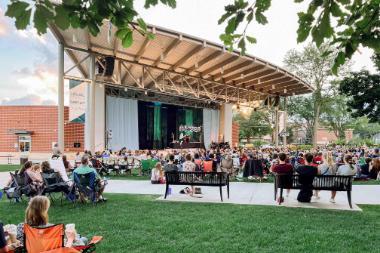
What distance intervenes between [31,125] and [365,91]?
2610 cm

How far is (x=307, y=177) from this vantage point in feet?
26.6

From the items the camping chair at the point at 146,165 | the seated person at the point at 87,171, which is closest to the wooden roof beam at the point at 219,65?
the camping chair at the point at 146,165

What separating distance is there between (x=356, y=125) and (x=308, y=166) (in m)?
65.7

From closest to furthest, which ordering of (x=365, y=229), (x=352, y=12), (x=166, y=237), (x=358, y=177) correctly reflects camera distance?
(x=352, y=12), (x=166, y=237), (x=365, y=229), (x=358, y=177)

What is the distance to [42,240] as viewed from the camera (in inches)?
137

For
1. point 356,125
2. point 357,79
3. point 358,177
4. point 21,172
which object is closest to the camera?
point 21,172

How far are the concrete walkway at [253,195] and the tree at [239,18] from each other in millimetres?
5906

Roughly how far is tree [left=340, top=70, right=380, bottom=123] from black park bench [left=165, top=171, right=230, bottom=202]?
11.9m

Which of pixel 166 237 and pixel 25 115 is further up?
pixel 25 115

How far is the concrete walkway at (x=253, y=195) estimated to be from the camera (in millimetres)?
8430

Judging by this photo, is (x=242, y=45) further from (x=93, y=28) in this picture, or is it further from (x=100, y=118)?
(x=100, y=118)

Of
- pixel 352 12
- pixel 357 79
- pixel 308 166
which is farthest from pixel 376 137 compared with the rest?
pixel 352 12

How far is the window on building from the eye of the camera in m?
30.3

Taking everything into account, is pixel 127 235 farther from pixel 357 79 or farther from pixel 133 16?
pixel 357 79
